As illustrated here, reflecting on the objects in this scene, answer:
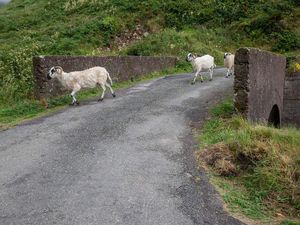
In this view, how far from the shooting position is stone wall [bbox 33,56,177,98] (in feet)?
40.6

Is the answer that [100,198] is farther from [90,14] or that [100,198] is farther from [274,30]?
[90,14]

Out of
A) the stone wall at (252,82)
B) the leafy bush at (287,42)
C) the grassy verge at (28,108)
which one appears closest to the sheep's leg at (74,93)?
the grassy verge at (28,108)

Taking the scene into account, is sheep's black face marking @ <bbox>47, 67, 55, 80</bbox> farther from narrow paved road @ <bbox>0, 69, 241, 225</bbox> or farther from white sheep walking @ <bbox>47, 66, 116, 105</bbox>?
narrow paved road @ <bbox>0, 69, 241, 225</bbox>

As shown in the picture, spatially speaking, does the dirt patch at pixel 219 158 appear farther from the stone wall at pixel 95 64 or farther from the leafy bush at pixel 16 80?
the leafy bush at pixel 16 80

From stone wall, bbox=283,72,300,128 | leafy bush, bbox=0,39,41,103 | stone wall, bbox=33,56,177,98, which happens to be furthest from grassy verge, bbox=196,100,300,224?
stone wall, bbox=283,72,300,128

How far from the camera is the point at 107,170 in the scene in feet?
23.1

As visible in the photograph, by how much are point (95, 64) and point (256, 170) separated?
9.44 meters

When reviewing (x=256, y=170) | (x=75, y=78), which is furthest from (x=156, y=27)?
(x=256, y=170)

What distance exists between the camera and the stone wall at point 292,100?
60.8 feet

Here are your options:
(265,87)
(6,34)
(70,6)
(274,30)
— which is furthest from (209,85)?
(70,6)

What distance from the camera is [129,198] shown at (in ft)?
19.6

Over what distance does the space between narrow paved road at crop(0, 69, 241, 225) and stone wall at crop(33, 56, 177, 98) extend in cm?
134

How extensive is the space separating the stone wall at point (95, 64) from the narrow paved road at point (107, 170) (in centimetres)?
134

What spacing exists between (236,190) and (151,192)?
1.34 m
